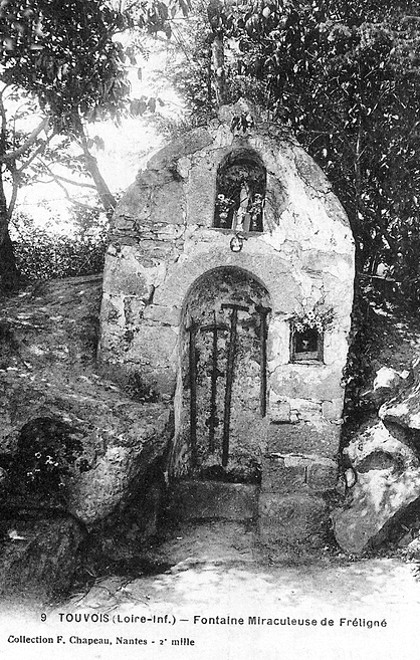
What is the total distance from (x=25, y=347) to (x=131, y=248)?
142 centimetres

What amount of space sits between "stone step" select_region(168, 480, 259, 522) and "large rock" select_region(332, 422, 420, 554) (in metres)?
0.88

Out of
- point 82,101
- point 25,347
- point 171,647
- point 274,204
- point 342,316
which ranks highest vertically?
point 82,101

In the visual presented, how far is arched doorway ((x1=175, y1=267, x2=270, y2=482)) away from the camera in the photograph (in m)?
5.76

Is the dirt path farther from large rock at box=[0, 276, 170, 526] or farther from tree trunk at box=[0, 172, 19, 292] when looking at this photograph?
tree trunk at box=[0, 172, 19, 292]

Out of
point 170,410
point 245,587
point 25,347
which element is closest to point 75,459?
point 170,410

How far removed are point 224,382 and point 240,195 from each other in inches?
78.8

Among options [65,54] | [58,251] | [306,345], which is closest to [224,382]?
[306,345]

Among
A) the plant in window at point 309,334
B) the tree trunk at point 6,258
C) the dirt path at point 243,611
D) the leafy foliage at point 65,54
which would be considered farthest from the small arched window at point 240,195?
the dirt path at point 243,611

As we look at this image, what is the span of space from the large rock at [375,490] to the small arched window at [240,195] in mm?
2438

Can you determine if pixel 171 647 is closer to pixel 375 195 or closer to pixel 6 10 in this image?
pixel 375 195

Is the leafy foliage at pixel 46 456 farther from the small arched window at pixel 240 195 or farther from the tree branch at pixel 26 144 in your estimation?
the tree branch at pixel 26 144

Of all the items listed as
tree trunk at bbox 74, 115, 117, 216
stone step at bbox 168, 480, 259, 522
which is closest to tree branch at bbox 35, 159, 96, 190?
tree trunk at bbox 74, 115, 117, 216

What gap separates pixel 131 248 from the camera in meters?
5.25

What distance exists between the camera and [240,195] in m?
5.76
